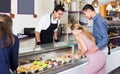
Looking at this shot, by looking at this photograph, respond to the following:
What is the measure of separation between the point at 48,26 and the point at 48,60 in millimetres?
1182

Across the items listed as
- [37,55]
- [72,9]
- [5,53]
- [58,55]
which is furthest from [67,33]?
[5,53]

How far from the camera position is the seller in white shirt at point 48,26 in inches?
163

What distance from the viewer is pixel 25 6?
5.91 m

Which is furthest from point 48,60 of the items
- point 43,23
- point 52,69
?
point 43,23

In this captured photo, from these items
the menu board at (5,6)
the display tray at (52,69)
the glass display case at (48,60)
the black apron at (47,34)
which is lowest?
the display tray at (52,69)

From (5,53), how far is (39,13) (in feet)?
14.4

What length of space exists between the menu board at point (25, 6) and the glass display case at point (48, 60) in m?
2.51

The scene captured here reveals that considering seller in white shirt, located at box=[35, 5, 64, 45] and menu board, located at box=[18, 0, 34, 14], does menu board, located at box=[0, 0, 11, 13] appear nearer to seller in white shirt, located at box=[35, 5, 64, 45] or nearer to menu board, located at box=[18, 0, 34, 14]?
menu board, located at box=[18, 0, 34, 14]

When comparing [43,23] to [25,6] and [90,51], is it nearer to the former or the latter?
[90,51]

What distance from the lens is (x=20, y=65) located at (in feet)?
9.41

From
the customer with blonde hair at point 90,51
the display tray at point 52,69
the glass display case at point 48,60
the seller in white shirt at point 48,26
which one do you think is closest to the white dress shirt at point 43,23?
the seller in white shirt at point 48,26

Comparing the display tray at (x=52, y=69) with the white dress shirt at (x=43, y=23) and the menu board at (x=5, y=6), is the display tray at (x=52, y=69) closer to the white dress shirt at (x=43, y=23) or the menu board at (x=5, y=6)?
the white dress shirt at (x=43, y=23)

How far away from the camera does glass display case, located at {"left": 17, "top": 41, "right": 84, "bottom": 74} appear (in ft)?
9.36

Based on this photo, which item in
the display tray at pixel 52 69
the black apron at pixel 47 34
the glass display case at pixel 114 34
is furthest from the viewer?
the glass display case at pixel 114 34
